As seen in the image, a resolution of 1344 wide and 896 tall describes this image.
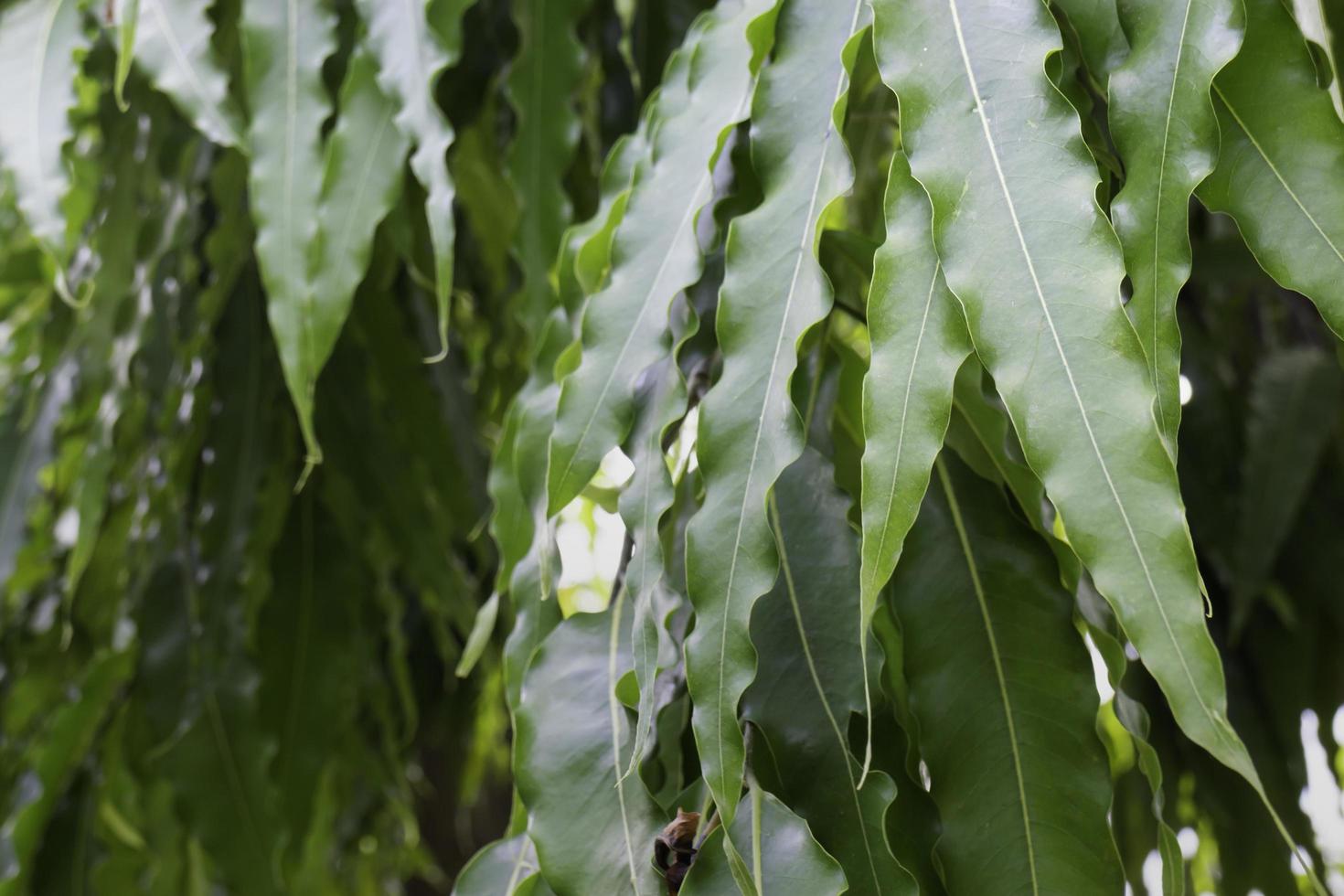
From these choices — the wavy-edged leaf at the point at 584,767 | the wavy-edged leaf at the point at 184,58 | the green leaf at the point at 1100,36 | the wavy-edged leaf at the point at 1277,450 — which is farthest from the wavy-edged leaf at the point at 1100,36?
the wavy-edged leaf at the point at 1277,450

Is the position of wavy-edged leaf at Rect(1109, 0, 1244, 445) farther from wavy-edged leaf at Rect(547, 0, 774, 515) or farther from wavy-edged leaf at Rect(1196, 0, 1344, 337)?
wavy-edged leaf at Rect(547, 0, 774, 515)

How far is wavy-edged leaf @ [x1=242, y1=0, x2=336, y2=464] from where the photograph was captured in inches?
20.7

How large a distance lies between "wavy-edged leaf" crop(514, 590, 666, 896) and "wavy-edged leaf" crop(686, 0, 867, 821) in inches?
2.2

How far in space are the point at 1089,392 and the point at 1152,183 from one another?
Answer: 0.08 metres

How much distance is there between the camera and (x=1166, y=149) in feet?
1.09

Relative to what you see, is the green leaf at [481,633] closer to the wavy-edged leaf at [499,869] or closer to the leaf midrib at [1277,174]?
the wavy-edged leaf at [499,869]

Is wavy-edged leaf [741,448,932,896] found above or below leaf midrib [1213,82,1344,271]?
below

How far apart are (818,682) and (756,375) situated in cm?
11

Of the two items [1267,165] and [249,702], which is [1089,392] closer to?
[1267,165]

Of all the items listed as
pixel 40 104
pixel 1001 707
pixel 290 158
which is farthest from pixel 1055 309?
pixel 40 104

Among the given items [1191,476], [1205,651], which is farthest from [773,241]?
[1191,476]

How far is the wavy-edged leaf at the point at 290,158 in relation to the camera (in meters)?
0.53

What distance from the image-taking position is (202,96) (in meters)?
0.57

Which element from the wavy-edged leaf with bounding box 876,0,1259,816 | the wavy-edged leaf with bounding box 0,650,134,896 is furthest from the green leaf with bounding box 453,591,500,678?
the wavy-edged leaf with bounding box 0,650,134,896
